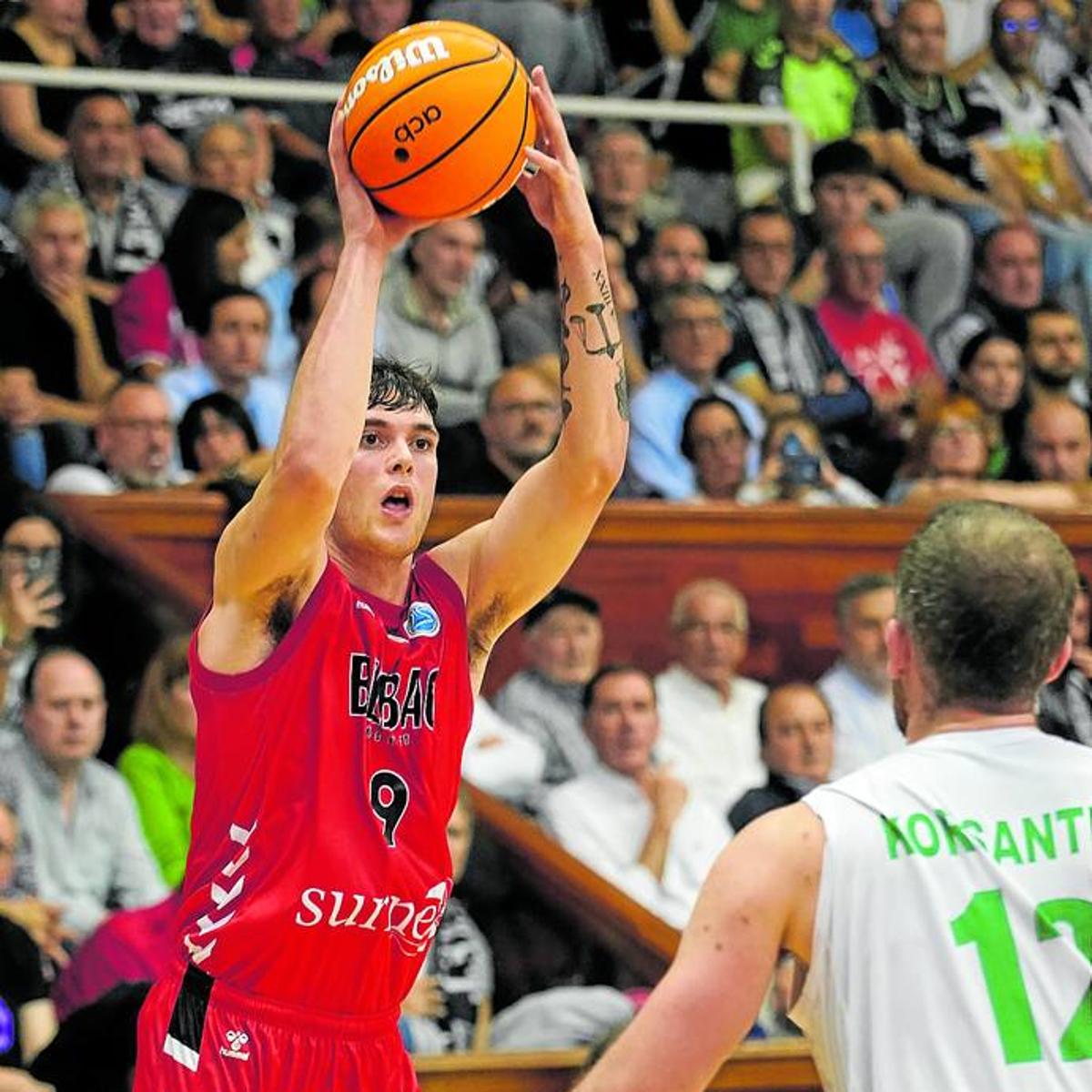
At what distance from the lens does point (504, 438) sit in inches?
324

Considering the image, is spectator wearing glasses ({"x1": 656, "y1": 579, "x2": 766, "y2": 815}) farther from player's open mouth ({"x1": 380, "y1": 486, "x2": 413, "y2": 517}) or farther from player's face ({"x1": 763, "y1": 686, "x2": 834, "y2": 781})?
player's open mouth ({"x1": 380, "y1": 486, "x2": 413, "y2": 517})

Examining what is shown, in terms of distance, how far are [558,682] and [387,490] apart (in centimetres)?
407

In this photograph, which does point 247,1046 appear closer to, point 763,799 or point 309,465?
point 309,465

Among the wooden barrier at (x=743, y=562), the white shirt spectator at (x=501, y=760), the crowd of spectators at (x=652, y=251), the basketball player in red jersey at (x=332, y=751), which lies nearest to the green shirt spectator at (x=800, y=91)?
the crowd of spectators at (x=652, y=251)

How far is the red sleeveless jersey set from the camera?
372cm

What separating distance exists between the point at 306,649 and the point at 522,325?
17.5ft

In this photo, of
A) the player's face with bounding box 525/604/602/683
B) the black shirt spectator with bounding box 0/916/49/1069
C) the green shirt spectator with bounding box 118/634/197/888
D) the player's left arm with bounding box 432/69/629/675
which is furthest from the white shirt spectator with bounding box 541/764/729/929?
the player's left arm with bounding box 432/69/629/675

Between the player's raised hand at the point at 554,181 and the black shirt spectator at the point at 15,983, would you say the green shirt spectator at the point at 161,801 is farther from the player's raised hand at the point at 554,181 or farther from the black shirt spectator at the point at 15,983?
the player's raised hand at the point at 554,181

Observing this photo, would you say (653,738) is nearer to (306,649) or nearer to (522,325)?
(522,325)

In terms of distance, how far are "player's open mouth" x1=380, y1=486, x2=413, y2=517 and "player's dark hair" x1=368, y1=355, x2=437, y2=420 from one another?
0.16m

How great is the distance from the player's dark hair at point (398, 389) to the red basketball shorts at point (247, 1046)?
3.47 feet

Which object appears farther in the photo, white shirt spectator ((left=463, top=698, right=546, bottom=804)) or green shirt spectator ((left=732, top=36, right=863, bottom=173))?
green shirt spectator ((left=732, top=36, right=863, bottom=173))

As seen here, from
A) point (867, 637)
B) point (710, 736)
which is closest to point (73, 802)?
point (710, 736)

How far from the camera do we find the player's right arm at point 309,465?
11.5ft
